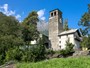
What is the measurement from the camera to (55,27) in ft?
168

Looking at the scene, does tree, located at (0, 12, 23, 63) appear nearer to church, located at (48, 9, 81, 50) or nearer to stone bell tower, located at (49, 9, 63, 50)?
church, located at (48, 9, 81, 50)

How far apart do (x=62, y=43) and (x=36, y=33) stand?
25.0 feet

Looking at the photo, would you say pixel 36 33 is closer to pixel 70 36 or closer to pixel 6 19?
pixel 70 36

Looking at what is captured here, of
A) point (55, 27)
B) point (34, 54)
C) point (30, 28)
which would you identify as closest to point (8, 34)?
point (34, 54)

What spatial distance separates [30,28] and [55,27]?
329 inches

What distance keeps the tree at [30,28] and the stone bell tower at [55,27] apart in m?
5.10

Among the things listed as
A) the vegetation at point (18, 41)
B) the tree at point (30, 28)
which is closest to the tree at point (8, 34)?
the vegetation at point (18, 41)

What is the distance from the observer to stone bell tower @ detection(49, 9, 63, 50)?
Answer: 50.2m

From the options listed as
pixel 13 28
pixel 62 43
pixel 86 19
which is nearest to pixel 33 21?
pixel 62 43

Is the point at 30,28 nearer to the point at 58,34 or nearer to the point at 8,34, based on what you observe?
the point at 58,34

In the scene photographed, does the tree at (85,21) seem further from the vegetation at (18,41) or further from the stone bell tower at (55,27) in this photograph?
the stone bell tower at (55,27)

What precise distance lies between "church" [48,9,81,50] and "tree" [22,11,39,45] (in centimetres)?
530

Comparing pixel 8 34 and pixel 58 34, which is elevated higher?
pixel 58 34

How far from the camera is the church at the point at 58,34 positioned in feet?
154
